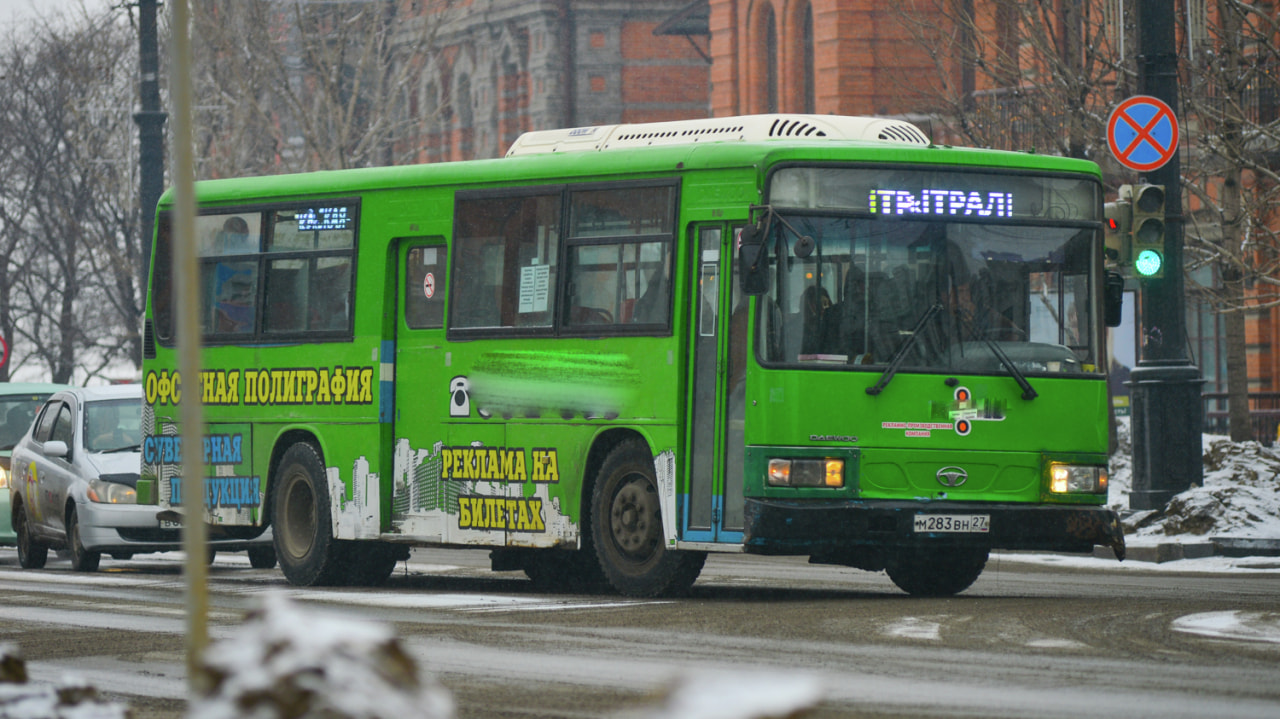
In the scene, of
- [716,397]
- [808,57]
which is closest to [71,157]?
[808,57]

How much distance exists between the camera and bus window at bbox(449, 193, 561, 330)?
15195 mm

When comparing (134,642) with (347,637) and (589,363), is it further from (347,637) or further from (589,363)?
(347,637)

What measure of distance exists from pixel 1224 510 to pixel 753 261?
727 cm

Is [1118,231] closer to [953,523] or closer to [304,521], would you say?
[953,523]

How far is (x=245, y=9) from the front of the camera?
1906 inches

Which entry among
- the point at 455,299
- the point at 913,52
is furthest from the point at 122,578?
the point at 913,52

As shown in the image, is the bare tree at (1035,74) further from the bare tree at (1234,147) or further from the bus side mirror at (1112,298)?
the bus side mirror at (1112,298)

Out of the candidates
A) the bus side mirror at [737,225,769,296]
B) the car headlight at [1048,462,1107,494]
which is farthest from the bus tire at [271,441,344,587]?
the car headlight at [1048,462,1107,494]

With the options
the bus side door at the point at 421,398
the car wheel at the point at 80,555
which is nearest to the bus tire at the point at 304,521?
the bus side door at the point at 421,398

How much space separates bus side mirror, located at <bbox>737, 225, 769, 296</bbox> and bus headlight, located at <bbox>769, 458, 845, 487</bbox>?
103 centimetres

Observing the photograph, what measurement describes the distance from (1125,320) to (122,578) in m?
25.7

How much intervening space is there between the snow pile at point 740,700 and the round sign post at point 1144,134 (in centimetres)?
1682

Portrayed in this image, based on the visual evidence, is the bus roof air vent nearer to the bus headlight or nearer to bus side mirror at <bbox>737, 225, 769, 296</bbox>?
bus side mirror at <bbox>737, 225, 769, 296</bbox>

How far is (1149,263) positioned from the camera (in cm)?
1814
